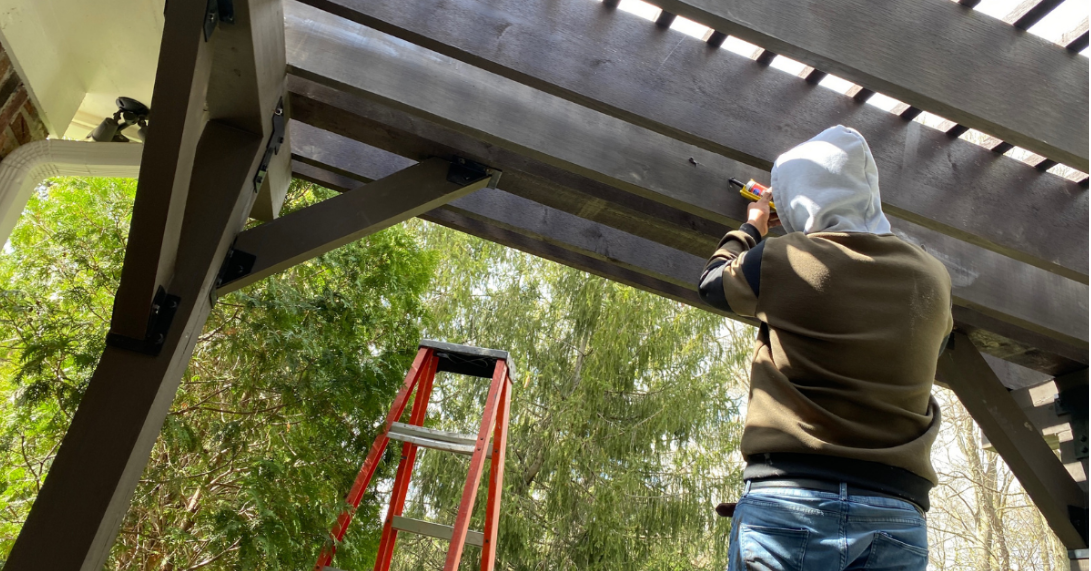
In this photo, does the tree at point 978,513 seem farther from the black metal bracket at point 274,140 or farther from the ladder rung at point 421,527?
the black metal bracket at point 274,140

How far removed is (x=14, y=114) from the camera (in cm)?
246

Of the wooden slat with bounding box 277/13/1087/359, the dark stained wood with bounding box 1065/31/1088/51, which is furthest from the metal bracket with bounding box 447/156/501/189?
the dark stained wood with bounding box 1065/31/1088/51

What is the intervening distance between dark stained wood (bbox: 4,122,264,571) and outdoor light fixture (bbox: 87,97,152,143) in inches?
48.9

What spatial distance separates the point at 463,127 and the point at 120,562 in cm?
279

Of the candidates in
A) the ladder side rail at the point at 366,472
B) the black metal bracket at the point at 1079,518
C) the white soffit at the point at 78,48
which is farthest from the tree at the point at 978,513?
the white soffit at the point at 78,48

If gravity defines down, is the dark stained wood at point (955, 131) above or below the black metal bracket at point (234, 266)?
above

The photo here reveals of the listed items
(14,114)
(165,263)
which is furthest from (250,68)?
(14,114)

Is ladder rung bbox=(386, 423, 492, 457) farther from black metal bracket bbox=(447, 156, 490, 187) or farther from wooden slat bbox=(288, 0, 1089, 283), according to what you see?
wooden slat bbox=(288, 0, 1089, 283)

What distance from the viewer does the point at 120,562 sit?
3.51 meters

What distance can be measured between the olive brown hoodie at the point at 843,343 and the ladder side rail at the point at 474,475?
6.94 ft

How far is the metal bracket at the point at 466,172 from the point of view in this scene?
2.81 m

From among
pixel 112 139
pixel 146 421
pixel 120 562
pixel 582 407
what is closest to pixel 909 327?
pixel 146 421

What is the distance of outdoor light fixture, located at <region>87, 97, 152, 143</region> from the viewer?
3172 mm

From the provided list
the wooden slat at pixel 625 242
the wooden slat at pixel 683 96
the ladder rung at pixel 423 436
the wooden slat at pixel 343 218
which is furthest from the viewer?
the ladder rung at pixel 423 436
